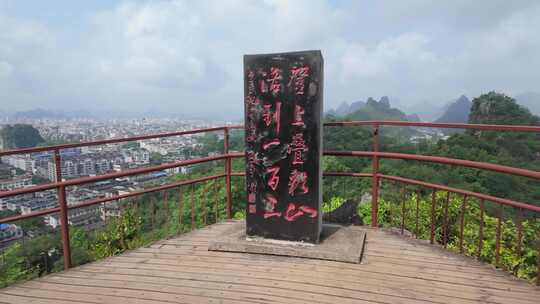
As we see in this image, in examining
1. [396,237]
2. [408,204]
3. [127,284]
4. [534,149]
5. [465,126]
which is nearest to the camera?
[127,284]

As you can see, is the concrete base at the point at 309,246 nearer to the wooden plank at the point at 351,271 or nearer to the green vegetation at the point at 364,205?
the wooden plank at the point at 351,271

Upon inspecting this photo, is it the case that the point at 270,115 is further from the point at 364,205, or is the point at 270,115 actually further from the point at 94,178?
the point at 364,205

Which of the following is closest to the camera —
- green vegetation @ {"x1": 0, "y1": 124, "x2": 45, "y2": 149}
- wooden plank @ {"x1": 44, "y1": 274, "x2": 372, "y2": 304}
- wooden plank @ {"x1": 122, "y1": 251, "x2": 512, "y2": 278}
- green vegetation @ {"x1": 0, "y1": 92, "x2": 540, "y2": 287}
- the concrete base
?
wooden plank @ {"x1": 44, "y1": 274, "x2": 372, "y2": 304}

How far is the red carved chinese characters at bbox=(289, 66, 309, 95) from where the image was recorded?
3286 millimetres

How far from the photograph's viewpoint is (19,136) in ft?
104

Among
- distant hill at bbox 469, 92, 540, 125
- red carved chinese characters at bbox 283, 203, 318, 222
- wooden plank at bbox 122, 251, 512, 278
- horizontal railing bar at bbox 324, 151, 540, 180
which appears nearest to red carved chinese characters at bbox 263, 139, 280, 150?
red carved chinese characters at bbox 283, 203, 318, 222

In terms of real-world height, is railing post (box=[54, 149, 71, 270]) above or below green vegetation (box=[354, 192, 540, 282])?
above

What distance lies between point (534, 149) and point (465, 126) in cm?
3372

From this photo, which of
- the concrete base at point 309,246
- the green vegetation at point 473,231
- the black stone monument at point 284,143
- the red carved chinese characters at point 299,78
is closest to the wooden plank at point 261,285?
the concrete base at point 309,246

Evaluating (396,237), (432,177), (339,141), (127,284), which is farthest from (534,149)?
(127,284)

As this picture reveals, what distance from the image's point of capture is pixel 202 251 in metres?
3.51

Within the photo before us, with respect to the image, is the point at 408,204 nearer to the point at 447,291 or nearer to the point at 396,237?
the point at 396,237

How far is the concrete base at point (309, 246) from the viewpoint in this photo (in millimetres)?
3211

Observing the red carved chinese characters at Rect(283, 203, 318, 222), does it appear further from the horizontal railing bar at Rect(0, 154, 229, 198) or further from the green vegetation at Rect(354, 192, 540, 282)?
the green vegetation at Rect(354, 192, 540, 282)
